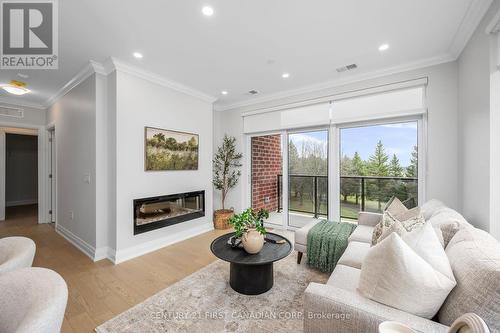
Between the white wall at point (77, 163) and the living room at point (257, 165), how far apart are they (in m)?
0.05

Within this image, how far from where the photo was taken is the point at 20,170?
6.71 m

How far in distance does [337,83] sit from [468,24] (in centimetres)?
157

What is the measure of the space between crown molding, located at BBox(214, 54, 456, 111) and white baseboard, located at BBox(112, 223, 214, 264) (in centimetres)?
265

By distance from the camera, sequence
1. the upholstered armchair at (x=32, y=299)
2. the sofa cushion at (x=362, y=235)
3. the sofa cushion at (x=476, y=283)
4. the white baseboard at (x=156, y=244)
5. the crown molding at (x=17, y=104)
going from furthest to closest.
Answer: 1. the crown molding at (x=17, y=104)
2. the white baseboard at (x=156, y=244)
3. the sofa cushion at (x=362, y=235)
4. the sofa cushion at (x=476, y=283)
5. the upholstered armchair at (x=32, y=299)

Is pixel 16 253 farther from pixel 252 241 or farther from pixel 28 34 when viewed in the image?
pixel 28 34

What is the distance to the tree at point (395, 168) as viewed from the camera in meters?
3.24

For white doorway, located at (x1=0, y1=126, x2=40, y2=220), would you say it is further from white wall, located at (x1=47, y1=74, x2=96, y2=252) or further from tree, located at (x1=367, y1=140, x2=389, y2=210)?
tree, located at (x1=367, y1=140, x2=389, y2=210)

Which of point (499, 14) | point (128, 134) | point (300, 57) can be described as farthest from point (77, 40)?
point (499, 14)

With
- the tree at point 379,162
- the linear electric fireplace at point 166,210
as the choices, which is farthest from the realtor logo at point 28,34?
the tree at point 379,162

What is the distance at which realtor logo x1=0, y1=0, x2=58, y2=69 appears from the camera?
6.46 feet

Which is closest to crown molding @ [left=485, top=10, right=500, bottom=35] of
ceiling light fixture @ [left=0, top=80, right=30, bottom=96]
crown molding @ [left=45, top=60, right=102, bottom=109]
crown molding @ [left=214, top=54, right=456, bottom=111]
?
crown molding @ [left=214, top=54, right=456, bottom=111]

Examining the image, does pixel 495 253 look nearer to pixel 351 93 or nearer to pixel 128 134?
pixel 351 93

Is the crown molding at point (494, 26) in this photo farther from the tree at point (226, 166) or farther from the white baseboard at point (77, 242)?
the white baseboard at point (77, 242)

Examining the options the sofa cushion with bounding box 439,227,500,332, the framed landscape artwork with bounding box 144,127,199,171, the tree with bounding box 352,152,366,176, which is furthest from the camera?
the tree with bounding box 352,152,366,176
